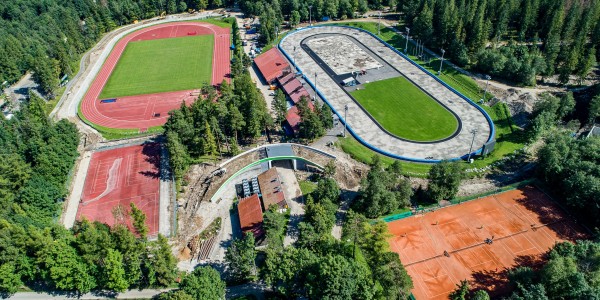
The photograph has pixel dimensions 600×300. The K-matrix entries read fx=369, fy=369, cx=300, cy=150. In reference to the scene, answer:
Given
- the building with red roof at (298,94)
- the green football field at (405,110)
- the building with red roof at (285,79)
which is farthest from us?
the building with red roof at (285,79)

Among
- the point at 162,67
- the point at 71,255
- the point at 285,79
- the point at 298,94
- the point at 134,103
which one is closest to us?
the point at 71,255

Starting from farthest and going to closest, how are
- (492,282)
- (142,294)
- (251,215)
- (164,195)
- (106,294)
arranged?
(164,195)
(251,215)
(106,294)
(142,294)
(492,282)

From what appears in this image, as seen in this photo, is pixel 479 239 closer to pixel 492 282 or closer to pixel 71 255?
pixel 492 282

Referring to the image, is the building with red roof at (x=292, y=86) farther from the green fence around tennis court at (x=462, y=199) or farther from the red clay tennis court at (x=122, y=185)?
the green fence around tennis court at (x=462, y=199)

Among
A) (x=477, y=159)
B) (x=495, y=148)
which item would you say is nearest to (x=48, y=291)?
(x=477, y=159)

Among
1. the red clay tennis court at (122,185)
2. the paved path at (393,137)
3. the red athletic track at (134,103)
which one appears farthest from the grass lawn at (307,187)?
the red athletic track at (134,103)

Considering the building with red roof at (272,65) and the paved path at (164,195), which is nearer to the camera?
the paved path at (164,195)

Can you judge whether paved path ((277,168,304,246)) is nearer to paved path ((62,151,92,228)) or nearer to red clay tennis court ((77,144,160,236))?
red clay tennis court ((77,144,160,236))

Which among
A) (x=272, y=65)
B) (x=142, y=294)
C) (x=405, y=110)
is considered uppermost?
(x=272, y=65)
